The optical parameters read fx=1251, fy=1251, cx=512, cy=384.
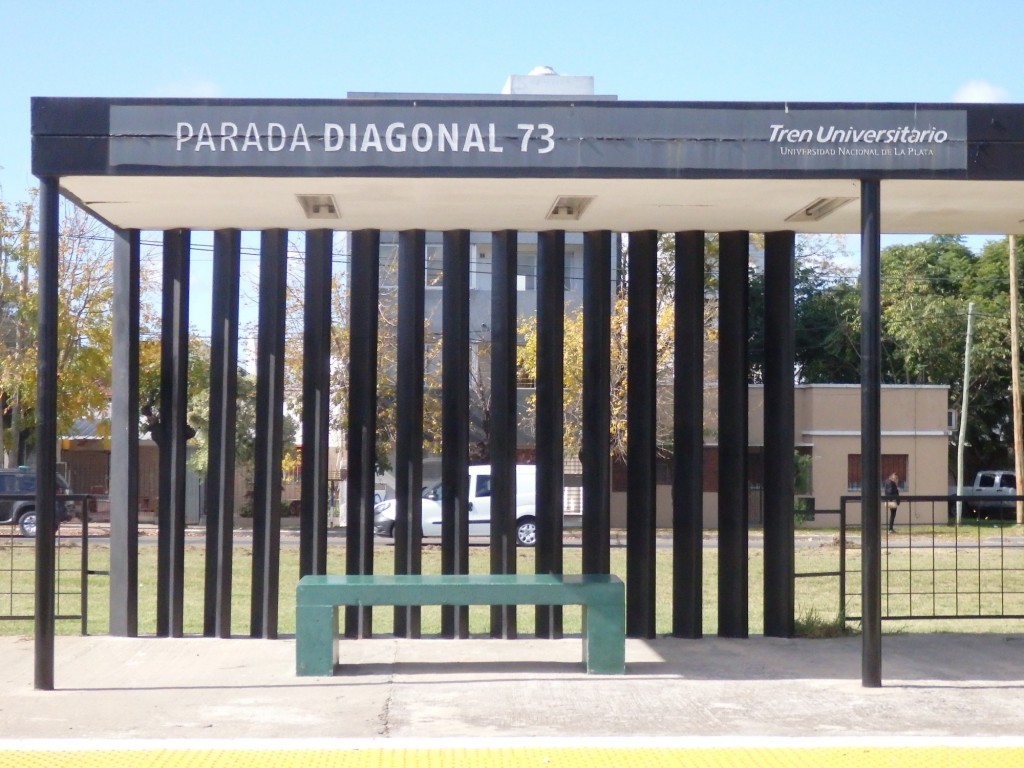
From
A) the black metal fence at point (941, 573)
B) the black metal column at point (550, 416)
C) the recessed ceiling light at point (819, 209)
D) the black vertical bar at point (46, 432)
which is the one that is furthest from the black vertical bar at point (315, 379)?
the black metal fence at point (941, 573)

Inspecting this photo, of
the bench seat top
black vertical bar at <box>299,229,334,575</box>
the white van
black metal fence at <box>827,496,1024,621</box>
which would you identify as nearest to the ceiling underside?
black vertical bar at <box>299,229,334,575</box>

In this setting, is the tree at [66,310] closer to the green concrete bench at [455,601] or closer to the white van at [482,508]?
the white van at [482,508]

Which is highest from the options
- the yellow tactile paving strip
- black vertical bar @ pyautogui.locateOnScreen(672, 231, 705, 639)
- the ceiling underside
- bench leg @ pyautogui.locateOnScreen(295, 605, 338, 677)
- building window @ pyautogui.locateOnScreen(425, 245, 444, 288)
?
building window @ pyautogui.locateOnScreen(425, 245, 444, 288)

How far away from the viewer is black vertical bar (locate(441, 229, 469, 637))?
434 inches

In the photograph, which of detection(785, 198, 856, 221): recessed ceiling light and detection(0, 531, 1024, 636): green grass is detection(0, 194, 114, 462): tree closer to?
detection(0, 531, 1024, 636): green grass

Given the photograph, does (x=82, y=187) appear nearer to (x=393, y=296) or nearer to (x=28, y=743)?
(x=28, y=743)

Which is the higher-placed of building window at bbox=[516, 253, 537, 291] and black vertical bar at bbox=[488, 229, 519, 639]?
building window at bbox=[516, 253, 537, 291]

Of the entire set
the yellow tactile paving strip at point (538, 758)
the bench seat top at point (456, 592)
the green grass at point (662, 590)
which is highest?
the bench seat top at point (456, 592)

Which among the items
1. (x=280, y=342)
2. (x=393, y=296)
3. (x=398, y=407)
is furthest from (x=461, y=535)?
(x=393, y=296)

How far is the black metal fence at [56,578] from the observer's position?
11.2 metres

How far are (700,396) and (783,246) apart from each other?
1537mm

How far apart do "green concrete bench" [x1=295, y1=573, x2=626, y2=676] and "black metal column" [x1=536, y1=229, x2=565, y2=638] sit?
4.70 ft

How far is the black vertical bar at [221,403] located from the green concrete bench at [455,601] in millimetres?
1848

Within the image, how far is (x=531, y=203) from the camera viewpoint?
977 cm
